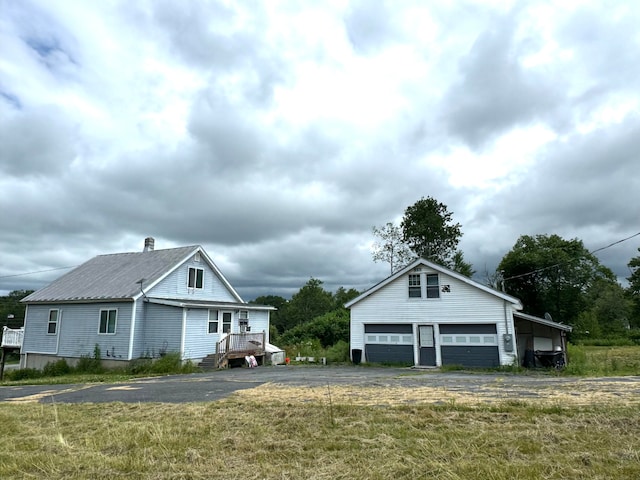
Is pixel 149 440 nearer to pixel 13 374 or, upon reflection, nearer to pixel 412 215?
pixel 13 374

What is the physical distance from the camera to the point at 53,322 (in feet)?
79.3

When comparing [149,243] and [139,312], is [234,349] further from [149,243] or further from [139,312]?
[149,243]

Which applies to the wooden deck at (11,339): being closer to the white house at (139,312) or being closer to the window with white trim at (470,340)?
the white house at (139,312)

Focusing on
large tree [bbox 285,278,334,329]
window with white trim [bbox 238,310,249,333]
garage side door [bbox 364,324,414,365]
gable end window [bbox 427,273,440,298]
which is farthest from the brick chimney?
large tree [bbox 285,278,334,329]

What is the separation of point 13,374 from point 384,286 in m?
19.8

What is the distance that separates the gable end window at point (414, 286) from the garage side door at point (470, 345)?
1957mm

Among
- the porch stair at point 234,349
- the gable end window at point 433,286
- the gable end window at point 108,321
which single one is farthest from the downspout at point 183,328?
the gable end window at point 433,286

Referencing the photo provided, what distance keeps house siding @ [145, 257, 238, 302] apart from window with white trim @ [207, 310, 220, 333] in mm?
2400

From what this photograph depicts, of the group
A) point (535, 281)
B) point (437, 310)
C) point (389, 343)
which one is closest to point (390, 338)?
point (389, 343)

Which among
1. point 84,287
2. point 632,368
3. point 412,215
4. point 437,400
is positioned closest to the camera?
point 437,400

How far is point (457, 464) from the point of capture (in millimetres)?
4742

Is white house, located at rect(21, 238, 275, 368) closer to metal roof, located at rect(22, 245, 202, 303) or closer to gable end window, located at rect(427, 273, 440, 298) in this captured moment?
metal roof, located at rect(22, 245, 202, 303)

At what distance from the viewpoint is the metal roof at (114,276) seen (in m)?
22.6

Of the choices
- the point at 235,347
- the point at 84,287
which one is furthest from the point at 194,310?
the point at 84,287
